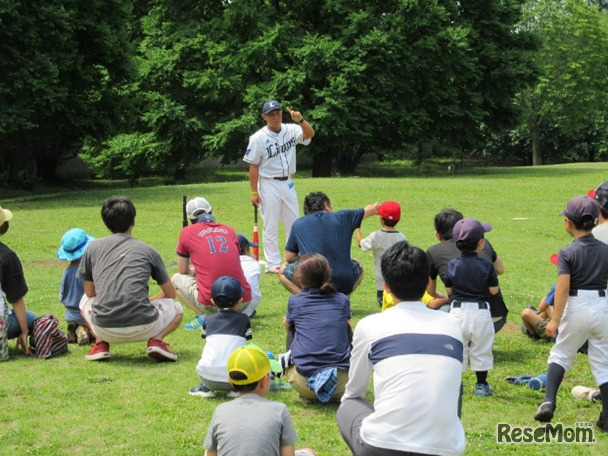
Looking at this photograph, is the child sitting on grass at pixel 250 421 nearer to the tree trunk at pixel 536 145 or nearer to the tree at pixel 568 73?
the tree at pixel 568 73

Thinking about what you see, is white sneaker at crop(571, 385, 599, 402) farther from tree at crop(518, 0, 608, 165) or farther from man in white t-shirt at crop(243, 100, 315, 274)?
tree at crop(518, 0, 608, 165)

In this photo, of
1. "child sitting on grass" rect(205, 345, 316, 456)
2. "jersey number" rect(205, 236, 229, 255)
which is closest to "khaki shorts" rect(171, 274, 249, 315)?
"jersey number" rect(205, 236, 229, 255)

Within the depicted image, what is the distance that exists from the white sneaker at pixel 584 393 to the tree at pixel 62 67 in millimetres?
22800

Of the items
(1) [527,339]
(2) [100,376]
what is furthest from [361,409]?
(1) [527,339]

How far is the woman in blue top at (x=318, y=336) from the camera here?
6.19 m

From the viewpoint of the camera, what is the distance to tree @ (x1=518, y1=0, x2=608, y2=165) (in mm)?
60062

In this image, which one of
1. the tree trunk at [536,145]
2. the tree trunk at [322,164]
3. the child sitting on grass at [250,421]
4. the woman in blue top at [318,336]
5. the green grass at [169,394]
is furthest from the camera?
the tree trunk at [536,145]

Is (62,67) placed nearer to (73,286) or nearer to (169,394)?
(73,286)

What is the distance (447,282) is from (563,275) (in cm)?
117

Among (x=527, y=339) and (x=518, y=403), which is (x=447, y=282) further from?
(x=527, y=339)

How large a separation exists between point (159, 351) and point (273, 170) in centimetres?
492

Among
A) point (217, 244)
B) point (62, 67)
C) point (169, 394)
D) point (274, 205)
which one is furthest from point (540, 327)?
point (62, 67)

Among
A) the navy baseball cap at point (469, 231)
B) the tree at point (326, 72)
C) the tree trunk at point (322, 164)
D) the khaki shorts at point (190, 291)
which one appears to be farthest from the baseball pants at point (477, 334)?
the tree trunk at point (322, 164)

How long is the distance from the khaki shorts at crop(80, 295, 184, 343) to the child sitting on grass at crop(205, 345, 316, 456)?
3.31m
